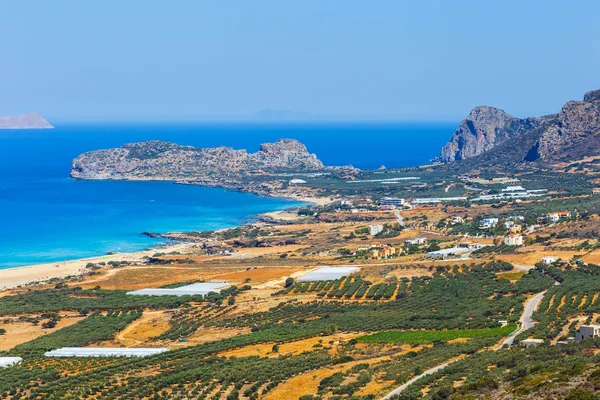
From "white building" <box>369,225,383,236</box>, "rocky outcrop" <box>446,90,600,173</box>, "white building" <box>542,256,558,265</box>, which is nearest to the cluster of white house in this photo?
"white building" <box>542,256,558,265</box>

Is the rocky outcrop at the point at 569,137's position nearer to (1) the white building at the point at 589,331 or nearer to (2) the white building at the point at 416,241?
(2) the white building at the point at 416,241

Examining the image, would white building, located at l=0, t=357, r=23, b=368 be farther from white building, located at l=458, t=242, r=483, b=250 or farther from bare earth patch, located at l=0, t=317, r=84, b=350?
white building, located at l=458, t=242, r=483, b=250

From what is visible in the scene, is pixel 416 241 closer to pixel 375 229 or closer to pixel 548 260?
pixel 375 229

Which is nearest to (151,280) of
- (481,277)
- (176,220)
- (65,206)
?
(481,277)

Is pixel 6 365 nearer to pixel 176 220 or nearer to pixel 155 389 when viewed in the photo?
pixel 155 389

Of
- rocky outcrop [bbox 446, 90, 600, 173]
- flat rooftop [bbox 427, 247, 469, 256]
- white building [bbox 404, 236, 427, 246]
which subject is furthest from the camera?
rocky outcrop [bbox 446, 90, 600, 173]

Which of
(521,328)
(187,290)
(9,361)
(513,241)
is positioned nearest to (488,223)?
(513,241)
